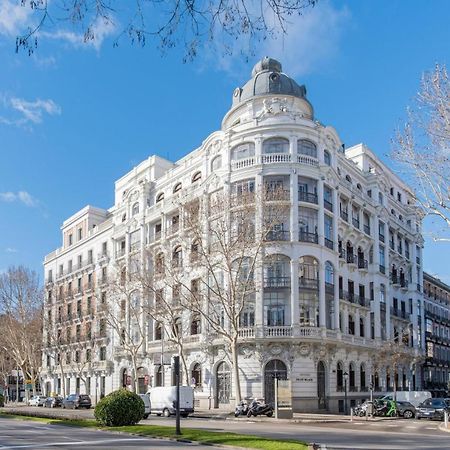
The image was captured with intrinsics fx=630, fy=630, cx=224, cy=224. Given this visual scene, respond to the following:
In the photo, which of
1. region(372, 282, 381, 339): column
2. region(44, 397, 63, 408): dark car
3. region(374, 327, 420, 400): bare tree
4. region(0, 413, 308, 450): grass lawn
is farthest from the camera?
region(44, 397, 63, 408): dark car

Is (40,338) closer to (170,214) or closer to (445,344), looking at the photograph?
(170,214)

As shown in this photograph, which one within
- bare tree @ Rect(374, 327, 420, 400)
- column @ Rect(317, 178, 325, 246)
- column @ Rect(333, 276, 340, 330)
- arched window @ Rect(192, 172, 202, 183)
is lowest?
bare tree @ Rect(374, 327, 420, 400)

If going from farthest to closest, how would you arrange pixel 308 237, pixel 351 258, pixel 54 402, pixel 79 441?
pixel 54 402 < pixel 351 258 < pixel 308 237 < pixel 79 441

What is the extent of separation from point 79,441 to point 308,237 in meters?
31.7

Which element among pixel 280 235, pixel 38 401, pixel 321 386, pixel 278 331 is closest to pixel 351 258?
pixel 280 235

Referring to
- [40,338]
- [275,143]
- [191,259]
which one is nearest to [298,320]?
[191,259]

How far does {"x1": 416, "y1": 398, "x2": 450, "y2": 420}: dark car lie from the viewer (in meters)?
41.6

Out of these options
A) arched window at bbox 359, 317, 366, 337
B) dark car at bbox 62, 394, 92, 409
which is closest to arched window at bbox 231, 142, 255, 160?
arched window at bbox 359, 317, 366, 337

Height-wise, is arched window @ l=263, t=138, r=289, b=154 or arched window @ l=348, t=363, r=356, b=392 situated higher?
arched window @ l=263, t=138, r=289, b=154

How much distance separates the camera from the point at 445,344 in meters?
83.6

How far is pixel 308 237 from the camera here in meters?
49.3

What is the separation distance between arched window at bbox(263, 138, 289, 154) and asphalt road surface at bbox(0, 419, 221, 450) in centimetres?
3012

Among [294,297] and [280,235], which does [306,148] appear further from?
[294,297]

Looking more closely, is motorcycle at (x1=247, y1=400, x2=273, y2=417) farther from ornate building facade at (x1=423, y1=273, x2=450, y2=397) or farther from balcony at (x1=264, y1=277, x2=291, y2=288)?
ornate building facade at (x1=423, y1=273, x2=450, y2=397)
